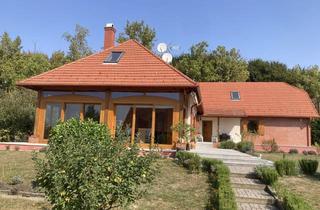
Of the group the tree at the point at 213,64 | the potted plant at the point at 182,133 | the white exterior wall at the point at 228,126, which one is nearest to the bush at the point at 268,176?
the potted plant at the point at 182,133

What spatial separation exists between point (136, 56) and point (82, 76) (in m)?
3.34

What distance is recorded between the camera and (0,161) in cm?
1320

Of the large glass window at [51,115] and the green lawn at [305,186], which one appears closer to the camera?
the green lawn at [305,186]

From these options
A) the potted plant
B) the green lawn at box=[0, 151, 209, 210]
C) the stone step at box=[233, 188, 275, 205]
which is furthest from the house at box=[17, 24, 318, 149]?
the stone step at box=[233, 188, 275, 205]

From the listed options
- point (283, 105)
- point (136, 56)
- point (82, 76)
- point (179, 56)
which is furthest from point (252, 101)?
point (179, 56)

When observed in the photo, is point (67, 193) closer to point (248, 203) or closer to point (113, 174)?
point (113, 174)

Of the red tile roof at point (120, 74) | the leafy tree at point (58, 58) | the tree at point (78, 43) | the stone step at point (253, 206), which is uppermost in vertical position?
the tree at point (78, 43)

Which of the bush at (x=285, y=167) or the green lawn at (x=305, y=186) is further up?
the bush at (x=285, y=167)

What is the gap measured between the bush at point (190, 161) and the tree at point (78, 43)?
3517 cm

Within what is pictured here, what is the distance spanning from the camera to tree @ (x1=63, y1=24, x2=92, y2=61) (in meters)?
44.9

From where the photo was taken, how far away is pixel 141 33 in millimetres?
43219

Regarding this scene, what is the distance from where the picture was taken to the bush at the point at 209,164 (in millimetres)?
11855

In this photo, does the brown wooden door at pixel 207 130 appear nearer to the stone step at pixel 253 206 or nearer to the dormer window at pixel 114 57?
the dormer window at pixel 114 57

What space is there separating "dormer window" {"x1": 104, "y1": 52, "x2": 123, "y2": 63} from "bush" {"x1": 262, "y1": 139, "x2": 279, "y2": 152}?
14484mm
